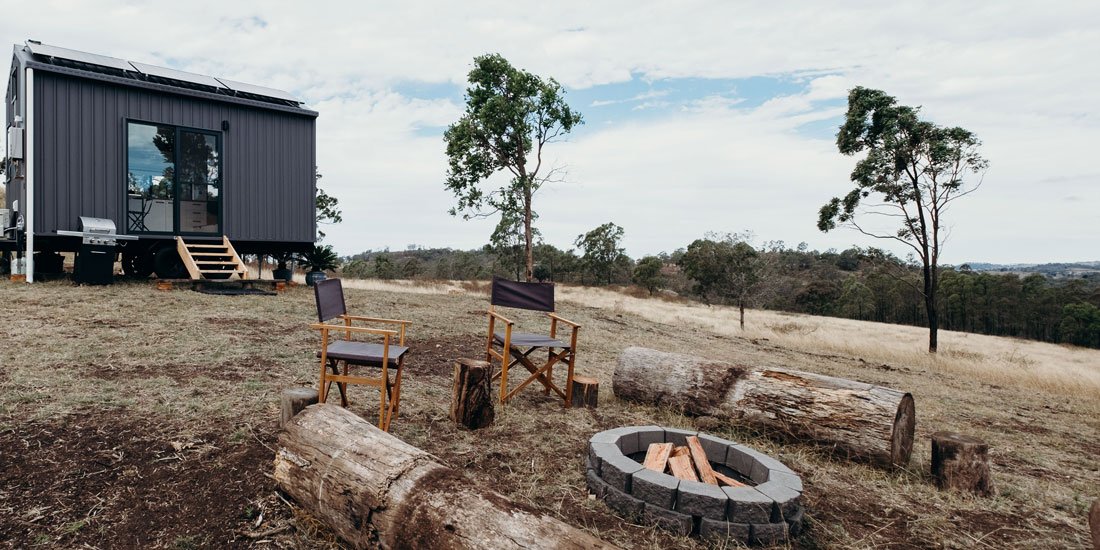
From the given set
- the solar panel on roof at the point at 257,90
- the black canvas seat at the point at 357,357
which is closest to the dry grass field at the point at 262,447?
the black canvas seat at the point at 357,357

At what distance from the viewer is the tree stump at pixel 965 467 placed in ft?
11.3

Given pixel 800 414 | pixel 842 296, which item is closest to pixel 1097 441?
pixel 800 414

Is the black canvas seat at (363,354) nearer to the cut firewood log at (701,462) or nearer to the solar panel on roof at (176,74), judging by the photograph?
the cut firewood log at (701,462)

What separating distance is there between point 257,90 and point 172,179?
2.55 meters

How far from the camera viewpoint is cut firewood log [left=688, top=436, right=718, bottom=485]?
3037 millimetres

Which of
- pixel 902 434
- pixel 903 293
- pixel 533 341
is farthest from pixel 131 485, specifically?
pixel 903 293

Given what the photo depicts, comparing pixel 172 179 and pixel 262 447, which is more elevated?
pixel 172 179

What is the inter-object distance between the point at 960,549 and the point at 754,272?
16.8 meters

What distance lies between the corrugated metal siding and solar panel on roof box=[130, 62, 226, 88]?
0.55m

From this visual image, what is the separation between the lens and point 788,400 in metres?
4.09

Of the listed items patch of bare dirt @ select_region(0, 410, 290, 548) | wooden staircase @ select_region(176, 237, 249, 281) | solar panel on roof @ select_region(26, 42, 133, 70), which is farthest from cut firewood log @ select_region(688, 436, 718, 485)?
solar panel on roof @ select_region(26, 42, 133, 70)

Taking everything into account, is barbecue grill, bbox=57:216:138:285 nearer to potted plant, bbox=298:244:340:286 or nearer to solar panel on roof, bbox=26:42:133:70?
solar panel on roof, bbox=26:42:133:70

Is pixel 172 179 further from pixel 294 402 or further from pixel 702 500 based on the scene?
pixel 702 500

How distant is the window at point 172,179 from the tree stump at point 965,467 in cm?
1165
